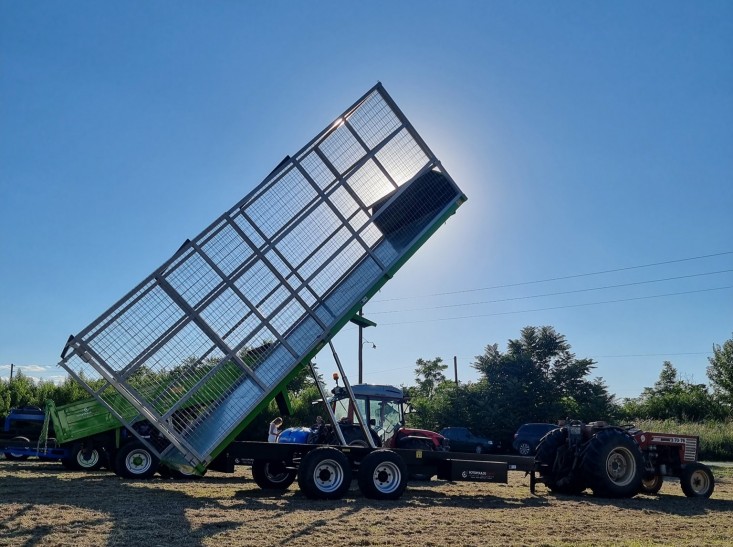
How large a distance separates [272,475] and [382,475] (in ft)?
9.14

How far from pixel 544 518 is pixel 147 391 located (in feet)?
19.2

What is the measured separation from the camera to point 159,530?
7207 millimetres

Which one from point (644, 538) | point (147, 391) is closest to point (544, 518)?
point (644, 538)

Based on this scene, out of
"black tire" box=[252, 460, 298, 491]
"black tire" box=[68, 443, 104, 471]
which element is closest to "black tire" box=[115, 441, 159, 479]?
"black tire" box=[68, 443, 104, 471]

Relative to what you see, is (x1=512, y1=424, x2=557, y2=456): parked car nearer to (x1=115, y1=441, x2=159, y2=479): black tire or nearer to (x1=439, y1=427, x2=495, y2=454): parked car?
(x1=439, y1=427, x2=495, y2=454): parked car

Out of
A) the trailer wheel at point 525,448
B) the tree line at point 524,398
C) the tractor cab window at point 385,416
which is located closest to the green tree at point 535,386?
the tree line at point 524,398

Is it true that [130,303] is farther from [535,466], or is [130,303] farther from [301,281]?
[535,466]

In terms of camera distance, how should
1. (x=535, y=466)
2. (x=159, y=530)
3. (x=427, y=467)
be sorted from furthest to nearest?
1. (x=535, y=466)
2. (x=427, y=467)
3. (x=159, y=530)

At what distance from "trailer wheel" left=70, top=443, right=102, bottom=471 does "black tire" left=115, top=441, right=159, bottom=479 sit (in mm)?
2688

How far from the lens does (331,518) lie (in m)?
8.45

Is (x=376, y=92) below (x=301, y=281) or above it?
above

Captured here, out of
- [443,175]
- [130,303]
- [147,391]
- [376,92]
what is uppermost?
[376,92]

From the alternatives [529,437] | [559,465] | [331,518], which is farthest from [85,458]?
[529,437]

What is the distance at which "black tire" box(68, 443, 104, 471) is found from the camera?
16.7 meters
